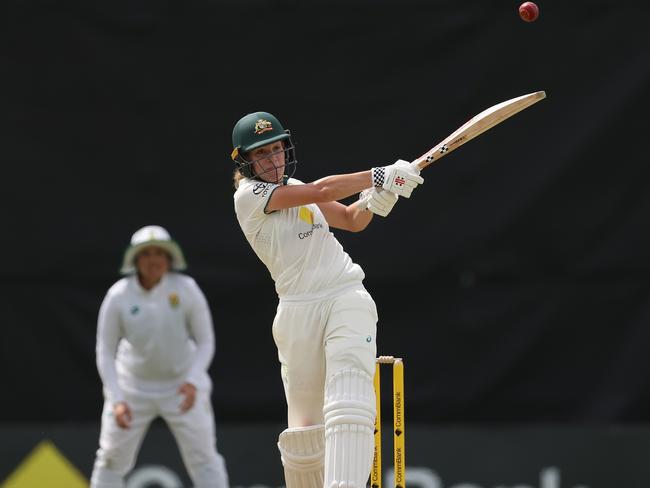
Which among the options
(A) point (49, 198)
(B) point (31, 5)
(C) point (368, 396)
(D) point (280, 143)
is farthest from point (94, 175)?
(C) point (368, 396)

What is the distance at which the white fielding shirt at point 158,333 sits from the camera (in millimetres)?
5262

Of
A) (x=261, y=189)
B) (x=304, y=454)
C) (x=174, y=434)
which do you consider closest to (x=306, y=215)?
(x=261, y=189)

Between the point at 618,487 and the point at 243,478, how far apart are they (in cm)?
155

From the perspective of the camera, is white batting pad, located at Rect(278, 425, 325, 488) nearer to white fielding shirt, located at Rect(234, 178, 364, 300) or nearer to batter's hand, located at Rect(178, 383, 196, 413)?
white fielding shirt, located at Rect(234, 178, 364, 300)

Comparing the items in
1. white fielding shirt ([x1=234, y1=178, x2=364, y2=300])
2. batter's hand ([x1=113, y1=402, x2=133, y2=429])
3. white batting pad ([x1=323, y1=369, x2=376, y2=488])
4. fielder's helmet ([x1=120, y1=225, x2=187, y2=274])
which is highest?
fielder's helmet ([x1=120, y1=225, x2=187, y2=274])

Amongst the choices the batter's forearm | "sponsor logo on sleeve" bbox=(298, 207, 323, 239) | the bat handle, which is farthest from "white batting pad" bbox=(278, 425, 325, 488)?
the bat handle

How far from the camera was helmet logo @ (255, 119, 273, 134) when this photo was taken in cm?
374

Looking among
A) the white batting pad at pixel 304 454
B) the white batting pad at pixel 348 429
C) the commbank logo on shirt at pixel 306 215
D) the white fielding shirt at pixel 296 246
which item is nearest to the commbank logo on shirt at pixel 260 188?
the white fielding shirt at pixel 296 246

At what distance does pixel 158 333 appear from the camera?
529cm

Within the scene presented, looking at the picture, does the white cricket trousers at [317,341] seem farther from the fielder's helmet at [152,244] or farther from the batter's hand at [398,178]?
the fielder's helmet at [152,244]

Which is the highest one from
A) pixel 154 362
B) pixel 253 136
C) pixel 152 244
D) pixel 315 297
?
pixel 152 244

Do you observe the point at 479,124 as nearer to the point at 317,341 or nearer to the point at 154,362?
the point at 317,341

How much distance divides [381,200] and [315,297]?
0.33 m

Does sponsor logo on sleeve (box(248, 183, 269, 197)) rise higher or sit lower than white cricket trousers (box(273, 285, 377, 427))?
higher
